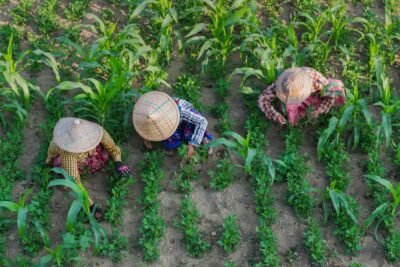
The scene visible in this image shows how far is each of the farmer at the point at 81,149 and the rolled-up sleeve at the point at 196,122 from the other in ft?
2.10

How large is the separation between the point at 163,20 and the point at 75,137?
1798 mm

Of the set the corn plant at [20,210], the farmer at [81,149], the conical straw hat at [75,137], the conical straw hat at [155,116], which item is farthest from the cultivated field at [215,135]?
the conical straw hat at [75,137]

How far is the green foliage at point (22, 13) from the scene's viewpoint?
257 inches

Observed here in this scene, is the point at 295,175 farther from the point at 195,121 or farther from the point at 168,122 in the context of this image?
the point at 168,122

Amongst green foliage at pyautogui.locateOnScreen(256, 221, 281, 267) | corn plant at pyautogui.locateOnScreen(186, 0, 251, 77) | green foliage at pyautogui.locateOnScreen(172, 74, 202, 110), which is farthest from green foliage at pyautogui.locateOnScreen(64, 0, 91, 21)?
green foliage at pyautogui.locateOnScreen(256, 221, 281, 267)

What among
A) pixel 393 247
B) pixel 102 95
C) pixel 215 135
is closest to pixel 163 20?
pixel 102 95

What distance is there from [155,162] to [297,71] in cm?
147

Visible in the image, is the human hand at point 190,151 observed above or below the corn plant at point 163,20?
below

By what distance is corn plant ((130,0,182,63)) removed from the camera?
6133 mm

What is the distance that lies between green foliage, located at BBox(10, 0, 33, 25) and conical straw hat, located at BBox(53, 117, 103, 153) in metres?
1.95

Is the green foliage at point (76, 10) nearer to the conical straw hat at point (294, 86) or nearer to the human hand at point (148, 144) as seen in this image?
the human hand at point (148, 144)

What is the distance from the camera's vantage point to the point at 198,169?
5.51 metres

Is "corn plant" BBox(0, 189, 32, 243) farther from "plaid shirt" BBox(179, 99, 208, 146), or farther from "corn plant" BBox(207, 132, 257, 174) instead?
"corn plant" BBox(207, 132, 257, 174)

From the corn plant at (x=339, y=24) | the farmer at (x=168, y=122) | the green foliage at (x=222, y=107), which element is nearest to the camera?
the farmer at (x=168, y=122)
